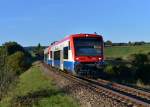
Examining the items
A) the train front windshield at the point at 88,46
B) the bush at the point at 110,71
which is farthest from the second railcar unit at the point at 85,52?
the bush at the point at 110,71

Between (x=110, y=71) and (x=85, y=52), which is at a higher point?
(x=85, y=52)

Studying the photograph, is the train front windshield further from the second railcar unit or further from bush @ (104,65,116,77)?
bush @ (104,65,116,77)

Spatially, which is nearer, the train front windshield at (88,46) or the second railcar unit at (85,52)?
the second railcar unit at (85,52)

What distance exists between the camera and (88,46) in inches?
1315

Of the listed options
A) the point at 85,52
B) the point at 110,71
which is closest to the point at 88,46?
the point at 85,52

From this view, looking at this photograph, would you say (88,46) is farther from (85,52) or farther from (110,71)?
(110,71)

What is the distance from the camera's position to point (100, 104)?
1672cm

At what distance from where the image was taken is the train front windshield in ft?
109

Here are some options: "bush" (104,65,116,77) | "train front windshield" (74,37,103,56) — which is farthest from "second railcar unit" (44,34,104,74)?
"bush" (104,65,116,77)

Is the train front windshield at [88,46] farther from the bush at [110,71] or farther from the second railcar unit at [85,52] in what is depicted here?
the bush at [110,71]

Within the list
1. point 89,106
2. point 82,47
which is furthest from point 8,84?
point 89,106

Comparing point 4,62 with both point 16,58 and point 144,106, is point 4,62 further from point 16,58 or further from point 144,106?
point 16,58

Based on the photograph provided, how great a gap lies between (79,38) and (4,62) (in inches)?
576

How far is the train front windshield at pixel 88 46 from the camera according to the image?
33219 mm
